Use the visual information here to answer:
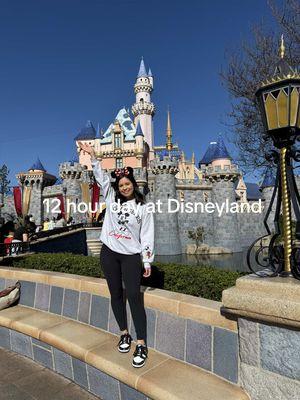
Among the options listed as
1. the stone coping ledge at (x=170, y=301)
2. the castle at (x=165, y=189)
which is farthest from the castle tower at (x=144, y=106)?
the stone coping ledge at (x=170, y=301)

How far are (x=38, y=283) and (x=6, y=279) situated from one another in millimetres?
705

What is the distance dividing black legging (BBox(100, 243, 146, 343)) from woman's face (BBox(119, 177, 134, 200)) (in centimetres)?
53

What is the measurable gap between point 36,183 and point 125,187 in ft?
118

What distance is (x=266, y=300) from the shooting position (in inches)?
73.8

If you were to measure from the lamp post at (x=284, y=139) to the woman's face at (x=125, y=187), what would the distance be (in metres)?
1.24

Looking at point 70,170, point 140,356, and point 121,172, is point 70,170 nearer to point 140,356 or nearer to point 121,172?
point 121,172

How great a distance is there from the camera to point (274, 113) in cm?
219

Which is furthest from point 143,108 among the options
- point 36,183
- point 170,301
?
point 170,301

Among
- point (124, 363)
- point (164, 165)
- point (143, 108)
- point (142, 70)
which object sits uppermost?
point (142, 70)

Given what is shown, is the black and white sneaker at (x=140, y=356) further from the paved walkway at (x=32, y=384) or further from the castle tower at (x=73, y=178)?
the castle tower at (x=73, y=178)

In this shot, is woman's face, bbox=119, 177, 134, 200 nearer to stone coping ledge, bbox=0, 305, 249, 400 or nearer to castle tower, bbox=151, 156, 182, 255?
stone coping ledge, bbox=0, 305, 249, 400

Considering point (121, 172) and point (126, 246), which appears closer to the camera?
point (126, 246)

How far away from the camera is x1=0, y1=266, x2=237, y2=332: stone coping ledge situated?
2.27m

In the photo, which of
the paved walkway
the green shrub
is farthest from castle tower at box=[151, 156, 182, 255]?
the paved walkway
